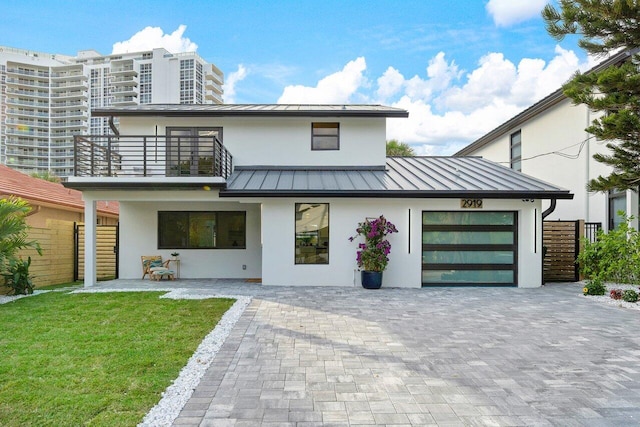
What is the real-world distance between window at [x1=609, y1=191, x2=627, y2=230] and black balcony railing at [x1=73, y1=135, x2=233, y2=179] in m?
11.8

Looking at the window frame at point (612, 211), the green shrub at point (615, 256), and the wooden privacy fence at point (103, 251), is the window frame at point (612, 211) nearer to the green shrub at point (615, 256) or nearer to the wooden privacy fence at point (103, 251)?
the green shrub at point (615, 256)

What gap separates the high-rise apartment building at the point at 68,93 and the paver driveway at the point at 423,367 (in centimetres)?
8253

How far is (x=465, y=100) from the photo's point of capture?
85.9 feet

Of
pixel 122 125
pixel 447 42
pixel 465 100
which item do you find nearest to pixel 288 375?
pixel 122 125

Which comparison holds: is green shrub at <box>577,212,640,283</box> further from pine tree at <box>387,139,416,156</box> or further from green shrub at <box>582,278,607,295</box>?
pine tree at <box>387,139,416,156</box>

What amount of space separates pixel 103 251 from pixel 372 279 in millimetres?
9107

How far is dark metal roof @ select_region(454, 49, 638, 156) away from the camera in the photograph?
1037 cm

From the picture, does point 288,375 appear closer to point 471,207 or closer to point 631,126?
point 471,207

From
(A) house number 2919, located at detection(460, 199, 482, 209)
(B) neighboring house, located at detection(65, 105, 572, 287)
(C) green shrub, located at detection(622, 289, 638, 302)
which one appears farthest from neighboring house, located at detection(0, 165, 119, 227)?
(C) green shrub, located at detection(622, 289, 638, 302)

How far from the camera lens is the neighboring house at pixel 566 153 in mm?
11531

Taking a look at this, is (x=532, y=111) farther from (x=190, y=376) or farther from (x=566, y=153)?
(x=190, y=376)

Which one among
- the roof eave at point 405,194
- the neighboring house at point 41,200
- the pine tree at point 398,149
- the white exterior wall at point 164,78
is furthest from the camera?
the white exterior wall at point 164,78

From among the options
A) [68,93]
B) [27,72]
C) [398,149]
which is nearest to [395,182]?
[398,149]

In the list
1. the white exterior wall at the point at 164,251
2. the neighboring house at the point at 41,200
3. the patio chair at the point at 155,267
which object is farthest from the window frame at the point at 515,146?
the neighboring house at the point at 41,200
